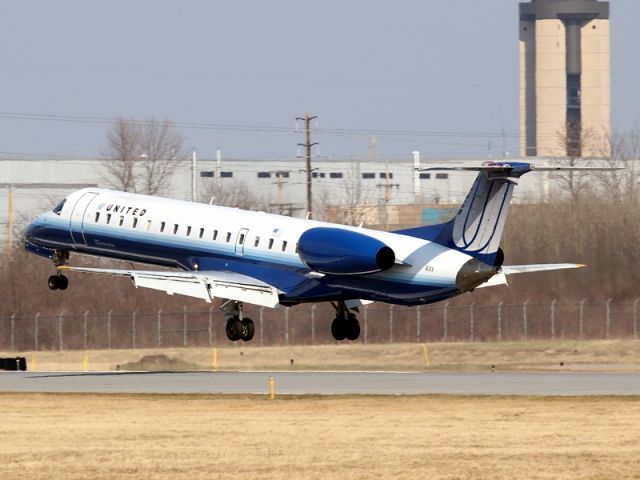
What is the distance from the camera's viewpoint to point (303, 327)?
7844 centimetres

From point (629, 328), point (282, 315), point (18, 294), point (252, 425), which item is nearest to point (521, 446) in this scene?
point (252, 425)

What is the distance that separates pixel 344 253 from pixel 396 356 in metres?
23.9

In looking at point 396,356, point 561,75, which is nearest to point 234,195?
point 396,356

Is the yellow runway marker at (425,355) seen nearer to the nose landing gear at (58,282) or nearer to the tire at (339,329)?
the tire at (339,329)

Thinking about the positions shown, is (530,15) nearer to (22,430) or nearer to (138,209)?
(138,209)

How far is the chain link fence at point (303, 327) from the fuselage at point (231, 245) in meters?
20.8

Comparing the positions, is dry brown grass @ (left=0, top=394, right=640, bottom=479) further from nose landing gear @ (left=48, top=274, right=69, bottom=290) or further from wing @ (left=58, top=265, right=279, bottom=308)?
nose landing gear @ (left=48, top=274, right=69, bottom=290)

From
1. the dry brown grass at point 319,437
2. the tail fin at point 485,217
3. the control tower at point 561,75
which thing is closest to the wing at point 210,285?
the dry brown grass at point 319,437

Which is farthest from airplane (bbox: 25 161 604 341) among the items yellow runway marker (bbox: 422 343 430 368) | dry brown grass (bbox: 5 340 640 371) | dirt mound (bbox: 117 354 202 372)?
yellow runway marker (bbox: 422 343 430 368)

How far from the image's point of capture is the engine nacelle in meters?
47.7

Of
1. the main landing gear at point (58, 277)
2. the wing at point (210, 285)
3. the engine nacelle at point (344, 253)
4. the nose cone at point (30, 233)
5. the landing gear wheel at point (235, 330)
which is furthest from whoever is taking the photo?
the nose cone at point (30, 233)

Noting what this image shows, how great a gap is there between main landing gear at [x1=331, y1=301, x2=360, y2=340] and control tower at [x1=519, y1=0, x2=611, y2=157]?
12235 centimetres

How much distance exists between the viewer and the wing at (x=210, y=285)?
2062 inches

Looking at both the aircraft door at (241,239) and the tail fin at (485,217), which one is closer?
the tail fin at (485,217)
